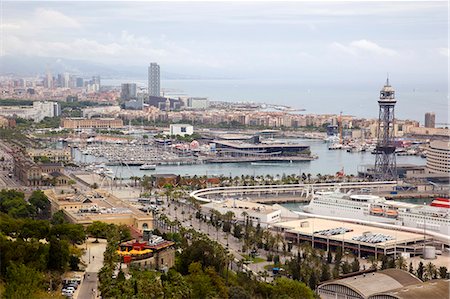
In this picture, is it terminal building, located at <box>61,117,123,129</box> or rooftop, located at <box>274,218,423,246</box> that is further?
terminal building, located at <box>61,117,123,129</box>

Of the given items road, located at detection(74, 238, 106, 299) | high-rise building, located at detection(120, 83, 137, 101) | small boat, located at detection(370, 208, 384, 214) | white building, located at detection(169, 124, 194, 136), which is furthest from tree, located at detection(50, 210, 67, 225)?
high-rise building, located at detection(120, 83, 137, 101)

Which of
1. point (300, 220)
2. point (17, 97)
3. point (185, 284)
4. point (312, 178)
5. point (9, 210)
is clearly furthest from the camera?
point (17, 97)

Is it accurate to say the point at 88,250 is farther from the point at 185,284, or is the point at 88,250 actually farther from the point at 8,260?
the point at 185,284

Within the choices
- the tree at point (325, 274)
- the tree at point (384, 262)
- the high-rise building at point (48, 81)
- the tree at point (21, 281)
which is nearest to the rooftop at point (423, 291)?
the tree at point (325, 274)

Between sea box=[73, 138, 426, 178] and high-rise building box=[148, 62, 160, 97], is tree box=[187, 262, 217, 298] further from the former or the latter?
high-rise building box=[148, 62, 160, 97]

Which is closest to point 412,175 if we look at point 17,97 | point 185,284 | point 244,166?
point 244,166

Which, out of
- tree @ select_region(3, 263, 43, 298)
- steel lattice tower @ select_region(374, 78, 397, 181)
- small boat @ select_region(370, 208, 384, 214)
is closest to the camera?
tree @ select_region(3, 263, 43, 298)

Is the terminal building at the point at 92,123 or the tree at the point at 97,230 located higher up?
the terminal building at the point at 92,123

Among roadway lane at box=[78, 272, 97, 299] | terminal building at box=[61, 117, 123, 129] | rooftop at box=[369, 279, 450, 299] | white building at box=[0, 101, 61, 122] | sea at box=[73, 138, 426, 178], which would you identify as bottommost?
sea at box=[73, 138, 426, 178]

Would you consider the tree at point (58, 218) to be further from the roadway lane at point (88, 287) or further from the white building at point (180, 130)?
the white building at point (180, 130)
